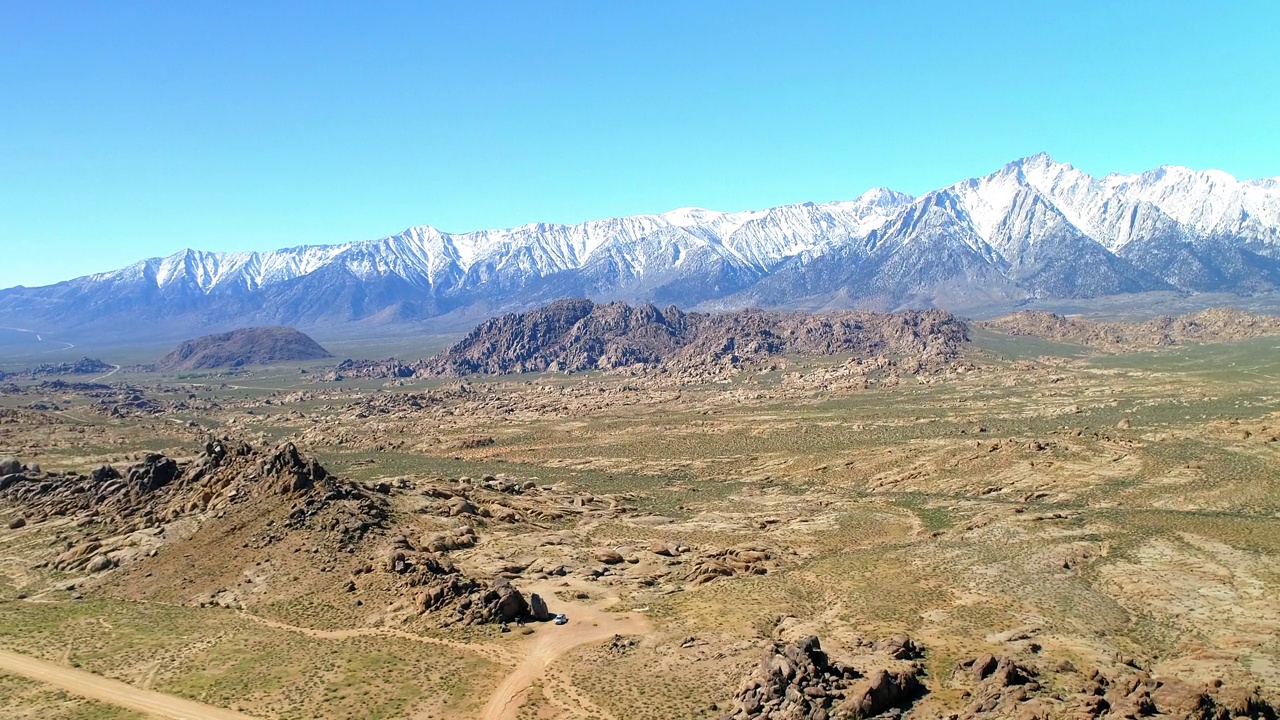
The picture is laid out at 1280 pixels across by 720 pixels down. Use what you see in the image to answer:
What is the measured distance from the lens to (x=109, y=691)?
4103 cm

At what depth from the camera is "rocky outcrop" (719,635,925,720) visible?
3497 cm

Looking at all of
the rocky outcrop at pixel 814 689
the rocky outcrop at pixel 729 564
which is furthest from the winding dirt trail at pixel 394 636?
the rocky outcrop at pixel 729 564

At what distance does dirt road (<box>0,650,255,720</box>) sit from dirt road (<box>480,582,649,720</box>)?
11.4 metres

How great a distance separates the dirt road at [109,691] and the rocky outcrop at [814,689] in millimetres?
22532

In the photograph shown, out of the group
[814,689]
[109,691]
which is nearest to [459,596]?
[109,691]

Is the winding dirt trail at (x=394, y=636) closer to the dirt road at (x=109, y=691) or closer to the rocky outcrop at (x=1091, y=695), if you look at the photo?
the dirt road at (x=109, y=691)

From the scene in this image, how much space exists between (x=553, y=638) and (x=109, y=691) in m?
21.6

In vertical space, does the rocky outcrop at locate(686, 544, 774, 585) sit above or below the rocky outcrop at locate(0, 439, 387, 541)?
below

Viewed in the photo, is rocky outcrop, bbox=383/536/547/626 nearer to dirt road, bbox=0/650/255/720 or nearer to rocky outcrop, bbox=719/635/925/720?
dirt road, bbox=0/650/255/720

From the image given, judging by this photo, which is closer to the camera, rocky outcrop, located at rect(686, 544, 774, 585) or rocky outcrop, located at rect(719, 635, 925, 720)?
rocky outcrop, located at rect(719, 635, 925, 720)

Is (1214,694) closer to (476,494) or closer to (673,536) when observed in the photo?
(673,536)

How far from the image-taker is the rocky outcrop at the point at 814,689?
1377 inches

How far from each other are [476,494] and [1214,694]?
63.4 metres

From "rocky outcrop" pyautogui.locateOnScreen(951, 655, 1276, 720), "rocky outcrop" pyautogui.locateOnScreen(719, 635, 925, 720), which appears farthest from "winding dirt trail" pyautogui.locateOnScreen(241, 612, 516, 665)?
"rocky outcrop" pyautogui.locateOnScreen(951, 655, 1276, 720)
